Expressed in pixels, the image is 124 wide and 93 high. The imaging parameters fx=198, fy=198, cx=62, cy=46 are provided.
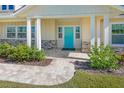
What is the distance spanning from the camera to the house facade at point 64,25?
13312 millimetres

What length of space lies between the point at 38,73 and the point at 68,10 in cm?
592

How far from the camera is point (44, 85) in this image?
24.6 feet

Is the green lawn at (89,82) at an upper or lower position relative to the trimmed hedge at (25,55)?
lower

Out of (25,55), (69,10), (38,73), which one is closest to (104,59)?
(38,73)

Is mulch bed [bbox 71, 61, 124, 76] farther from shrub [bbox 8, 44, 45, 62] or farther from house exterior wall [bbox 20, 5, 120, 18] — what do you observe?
house exterior wall [bbox 20, 5, 120, 18]

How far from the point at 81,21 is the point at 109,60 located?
8174mm

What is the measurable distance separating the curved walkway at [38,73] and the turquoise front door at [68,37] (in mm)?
7461

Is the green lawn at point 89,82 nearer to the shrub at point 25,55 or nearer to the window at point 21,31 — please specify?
the shrub at point 25,55

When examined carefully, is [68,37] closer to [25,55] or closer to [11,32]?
[11,32]

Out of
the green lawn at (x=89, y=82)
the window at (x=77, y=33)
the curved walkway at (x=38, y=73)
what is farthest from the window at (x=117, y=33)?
the green lawn at (x=89, y=82)

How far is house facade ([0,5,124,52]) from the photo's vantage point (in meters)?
13.3

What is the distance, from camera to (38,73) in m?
A: 9.06

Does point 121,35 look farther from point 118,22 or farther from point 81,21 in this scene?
point 81,21

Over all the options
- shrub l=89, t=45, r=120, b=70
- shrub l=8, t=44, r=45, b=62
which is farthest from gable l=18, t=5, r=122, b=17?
shrub l=89, t=45, r=120, b=70
